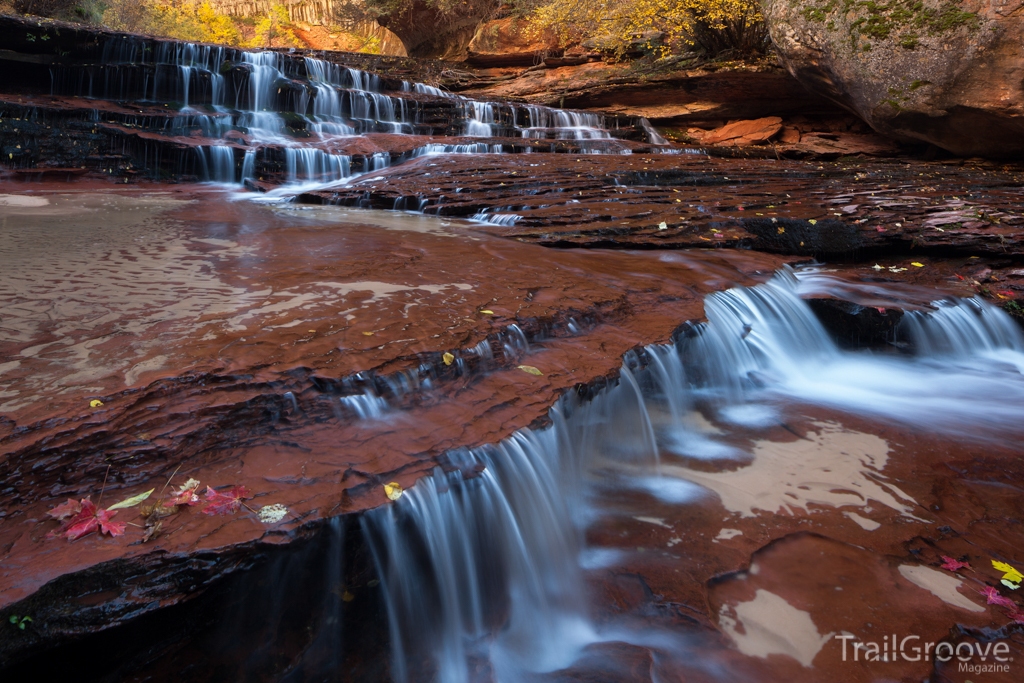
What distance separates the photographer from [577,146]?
41.5 feet

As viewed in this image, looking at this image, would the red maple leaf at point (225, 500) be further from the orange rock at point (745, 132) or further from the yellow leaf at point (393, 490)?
the orange rock at point (745, 132)

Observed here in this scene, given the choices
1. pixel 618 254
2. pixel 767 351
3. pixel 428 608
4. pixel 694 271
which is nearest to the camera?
pixel 428 608

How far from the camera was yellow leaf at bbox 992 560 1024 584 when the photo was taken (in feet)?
8.91

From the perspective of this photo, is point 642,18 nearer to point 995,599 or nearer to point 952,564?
point 952,564

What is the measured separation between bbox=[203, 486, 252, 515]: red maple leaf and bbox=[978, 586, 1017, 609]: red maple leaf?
3061 mm

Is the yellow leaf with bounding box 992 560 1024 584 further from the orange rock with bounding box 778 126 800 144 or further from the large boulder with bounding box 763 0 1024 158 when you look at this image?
the orange rock with bounding box 778 126 800 144

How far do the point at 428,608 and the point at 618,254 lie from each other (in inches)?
173

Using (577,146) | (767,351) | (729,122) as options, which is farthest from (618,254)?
(729,122)

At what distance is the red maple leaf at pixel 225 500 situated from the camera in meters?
1.99

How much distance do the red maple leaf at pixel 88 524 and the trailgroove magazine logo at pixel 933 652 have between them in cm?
266

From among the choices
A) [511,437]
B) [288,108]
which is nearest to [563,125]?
→ [288,108]

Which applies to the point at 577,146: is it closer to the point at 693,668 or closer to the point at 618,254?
the point at 618,254

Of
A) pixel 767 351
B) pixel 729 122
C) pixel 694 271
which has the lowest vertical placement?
pixel 767 351

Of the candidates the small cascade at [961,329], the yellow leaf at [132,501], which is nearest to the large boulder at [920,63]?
the small cascade at [961,329]
